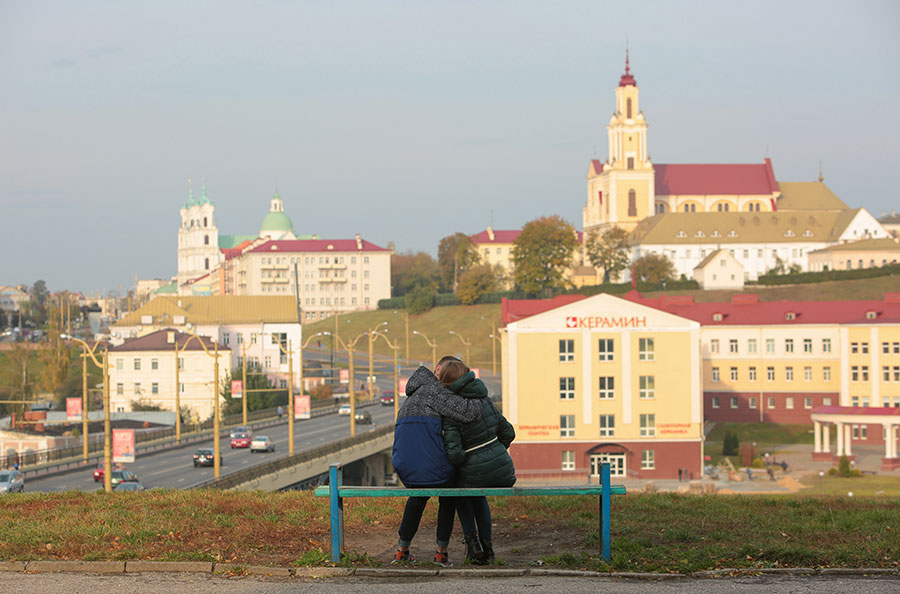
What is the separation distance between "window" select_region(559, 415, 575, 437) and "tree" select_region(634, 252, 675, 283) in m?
88.3

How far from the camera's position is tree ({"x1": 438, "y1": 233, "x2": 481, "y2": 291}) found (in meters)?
178

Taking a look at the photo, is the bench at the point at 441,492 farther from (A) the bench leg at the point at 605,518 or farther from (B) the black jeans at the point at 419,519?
(B) the black jeans at the point at 419,519

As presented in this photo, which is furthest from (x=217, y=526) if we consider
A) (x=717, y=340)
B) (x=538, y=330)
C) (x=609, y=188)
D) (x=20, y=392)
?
(x=609, y=188)

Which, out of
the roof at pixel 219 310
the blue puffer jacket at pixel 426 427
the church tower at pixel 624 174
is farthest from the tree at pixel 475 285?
the blue puffer jacket at pixel 426 427

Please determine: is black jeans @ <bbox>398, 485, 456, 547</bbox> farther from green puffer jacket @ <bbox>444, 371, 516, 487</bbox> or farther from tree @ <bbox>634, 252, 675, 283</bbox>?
tree @ <bbox>634, 252, 675, 283</bbox>

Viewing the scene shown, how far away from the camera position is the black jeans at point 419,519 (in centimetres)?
1118

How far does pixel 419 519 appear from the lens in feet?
36.8

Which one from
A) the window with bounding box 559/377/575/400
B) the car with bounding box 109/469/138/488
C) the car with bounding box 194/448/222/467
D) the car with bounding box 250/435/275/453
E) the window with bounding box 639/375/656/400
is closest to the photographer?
the car with bounding box 109/469/138/488

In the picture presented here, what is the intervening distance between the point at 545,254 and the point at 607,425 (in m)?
80.8

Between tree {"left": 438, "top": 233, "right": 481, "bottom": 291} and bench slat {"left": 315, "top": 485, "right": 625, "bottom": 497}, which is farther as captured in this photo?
tree {"left": 438, "top": 233, "right": 481, "bottom": 291}

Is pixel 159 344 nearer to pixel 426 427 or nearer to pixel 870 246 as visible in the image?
pixel 426 427

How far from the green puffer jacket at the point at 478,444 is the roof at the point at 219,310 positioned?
105914mm

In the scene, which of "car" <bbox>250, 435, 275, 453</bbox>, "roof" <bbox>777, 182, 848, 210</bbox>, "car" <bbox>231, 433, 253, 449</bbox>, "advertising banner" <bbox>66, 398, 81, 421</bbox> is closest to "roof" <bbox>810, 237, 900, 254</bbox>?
"roof" <bbox>777, 182, 848, 210</bbox>

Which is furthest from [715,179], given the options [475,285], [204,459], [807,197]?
Result: [204,459]
